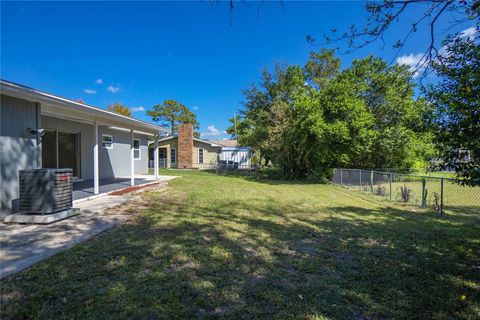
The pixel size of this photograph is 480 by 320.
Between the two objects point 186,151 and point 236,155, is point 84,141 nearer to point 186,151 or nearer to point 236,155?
point 186,151

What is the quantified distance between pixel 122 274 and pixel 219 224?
2497 mm

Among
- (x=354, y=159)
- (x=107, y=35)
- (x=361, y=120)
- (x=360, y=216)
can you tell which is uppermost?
(x=107, y=35)

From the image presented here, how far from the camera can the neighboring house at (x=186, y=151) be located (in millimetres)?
26031

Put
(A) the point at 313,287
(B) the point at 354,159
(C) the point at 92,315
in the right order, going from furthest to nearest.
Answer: (B) the point at 354,159 → (A) the point at 313,287 → (C) the point at 92,315

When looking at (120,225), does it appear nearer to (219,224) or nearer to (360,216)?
(219,224)

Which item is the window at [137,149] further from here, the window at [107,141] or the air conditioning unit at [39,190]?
the air conditioning unit at [39,190]

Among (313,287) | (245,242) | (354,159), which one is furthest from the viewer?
(354,159)

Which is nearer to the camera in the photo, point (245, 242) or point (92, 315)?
point (92, 315)

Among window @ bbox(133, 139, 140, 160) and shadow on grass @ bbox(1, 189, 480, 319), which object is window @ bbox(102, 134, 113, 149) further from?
shadow on grass @ bbox(1, 189, 480, 319)

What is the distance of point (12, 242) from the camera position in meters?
3.90

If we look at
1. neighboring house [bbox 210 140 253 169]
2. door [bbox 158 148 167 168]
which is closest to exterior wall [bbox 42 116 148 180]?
door [bbox 158 148 167 168]

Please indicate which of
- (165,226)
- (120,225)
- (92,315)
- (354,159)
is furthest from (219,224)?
(354,159)

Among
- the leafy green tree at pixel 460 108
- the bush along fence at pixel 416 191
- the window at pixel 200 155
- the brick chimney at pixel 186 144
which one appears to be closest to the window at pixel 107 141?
the bush along fence at pixel 416 191

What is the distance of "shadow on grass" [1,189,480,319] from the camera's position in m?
2.33
